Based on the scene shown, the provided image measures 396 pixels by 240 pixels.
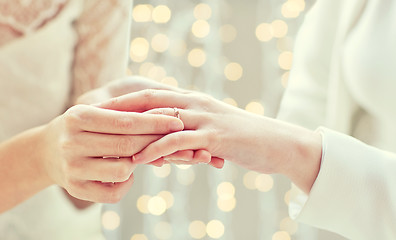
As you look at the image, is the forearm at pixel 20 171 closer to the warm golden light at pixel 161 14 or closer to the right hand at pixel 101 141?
the right hand at pixel 101 141

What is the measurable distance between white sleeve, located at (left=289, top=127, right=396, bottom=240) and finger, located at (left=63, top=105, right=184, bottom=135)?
0.97 feet

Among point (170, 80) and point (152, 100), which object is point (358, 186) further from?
point (170, 80)

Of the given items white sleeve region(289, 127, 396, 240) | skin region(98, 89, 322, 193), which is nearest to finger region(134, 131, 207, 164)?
skin region(98, 89, 322, 193)

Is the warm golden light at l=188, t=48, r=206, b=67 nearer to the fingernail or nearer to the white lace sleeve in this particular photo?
the white lace sleeve

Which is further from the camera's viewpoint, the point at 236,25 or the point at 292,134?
the point at 236,25

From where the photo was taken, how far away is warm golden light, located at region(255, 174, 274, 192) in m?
2.16

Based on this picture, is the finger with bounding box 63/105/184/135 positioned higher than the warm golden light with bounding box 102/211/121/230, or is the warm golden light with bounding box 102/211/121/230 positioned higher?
the finger with bounding box 63/105/184/135

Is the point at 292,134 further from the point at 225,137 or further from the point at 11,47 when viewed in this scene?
the point at 11,47

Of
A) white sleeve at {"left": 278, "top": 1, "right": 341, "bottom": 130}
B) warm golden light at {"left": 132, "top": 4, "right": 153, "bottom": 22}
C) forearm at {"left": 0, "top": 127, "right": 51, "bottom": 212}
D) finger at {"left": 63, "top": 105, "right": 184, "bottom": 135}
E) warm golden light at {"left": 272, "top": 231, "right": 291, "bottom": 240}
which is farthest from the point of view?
warm golden light at {"left": 272, "top": 231, "right": 291, "bottom": 240}

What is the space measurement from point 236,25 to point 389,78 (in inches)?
49.5

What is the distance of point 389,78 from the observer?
0.94 meters

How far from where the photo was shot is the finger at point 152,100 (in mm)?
857

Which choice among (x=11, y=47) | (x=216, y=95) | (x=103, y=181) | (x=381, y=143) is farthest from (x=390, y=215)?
(x=216, y=95)

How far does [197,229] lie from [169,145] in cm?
152
